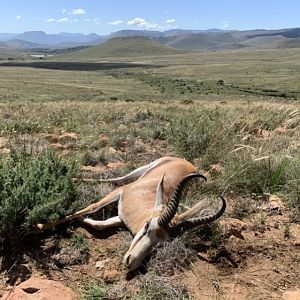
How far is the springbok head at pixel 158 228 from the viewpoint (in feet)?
15.0

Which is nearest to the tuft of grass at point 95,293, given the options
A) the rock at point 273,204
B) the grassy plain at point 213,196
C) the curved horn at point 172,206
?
the grassy plain at point 213,196

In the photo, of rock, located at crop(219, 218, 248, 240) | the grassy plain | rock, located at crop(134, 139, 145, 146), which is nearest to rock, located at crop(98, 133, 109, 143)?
the grassy plain

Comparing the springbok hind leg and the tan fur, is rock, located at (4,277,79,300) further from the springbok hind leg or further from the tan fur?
the springbok hind leg

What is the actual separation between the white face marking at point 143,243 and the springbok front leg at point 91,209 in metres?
1.02

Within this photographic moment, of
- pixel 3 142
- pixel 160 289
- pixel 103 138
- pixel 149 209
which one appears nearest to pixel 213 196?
pixel 149 209

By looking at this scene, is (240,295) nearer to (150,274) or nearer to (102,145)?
(150,274)

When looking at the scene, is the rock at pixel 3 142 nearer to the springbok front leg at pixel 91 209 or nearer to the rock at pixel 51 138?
the rock at pixel 51 138

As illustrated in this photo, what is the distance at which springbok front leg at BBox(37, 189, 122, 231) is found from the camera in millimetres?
5230

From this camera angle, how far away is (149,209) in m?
5.50

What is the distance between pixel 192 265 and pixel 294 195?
2.22m

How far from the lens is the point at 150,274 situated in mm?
4383

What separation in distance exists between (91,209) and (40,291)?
1.87 metres

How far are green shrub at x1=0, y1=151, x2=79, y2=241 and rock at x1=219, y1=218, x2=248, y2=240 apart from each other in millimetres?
1825

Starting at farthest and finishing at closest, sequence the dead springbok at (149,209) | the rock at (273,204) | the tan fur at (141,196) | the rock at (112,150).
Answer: the rock at (112,150)
the rock at (273,204)
the tan fur at (141,196)
the dead springbok at (149,209)
